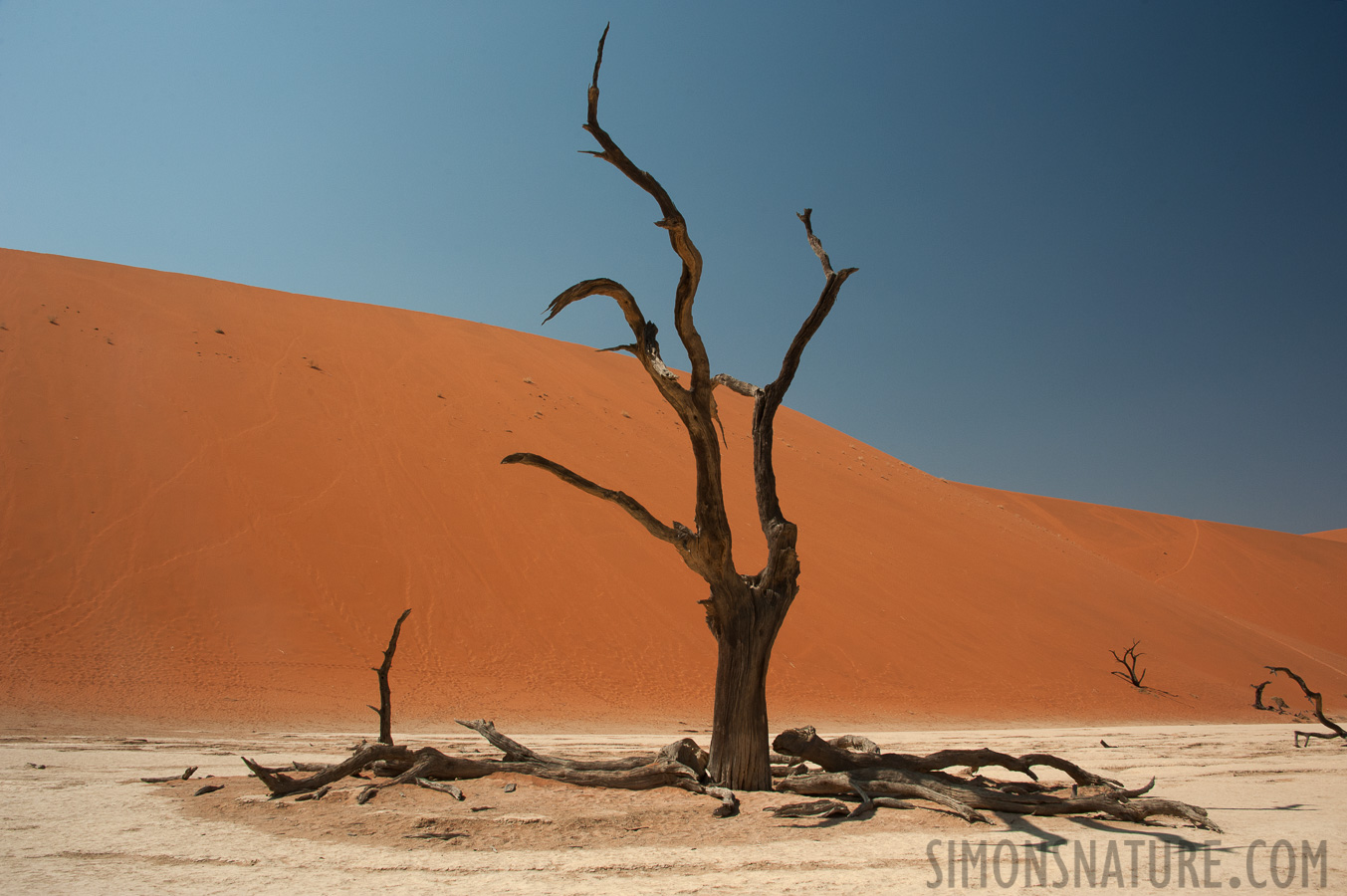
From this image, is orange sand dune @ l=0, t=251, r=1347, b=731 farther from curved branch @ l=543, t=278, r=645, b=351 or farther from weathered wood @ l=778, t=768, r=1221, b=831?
curved branch @ l=543, t=278, r=645, b=351

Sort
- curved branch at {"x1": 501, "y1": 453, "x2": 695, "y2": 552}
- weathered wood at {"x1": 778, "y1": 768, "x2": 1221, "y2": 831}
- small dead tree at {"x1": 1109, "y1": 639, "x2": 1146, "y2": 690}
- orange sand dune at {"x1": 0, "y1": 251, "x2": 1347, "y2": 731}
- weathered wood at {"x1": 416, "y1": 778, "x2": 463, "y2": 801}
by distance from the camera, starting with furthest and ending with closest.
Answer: small dead tree at {"x1": 1109, "y1": 639, "x2": 1146, "y2": 690}, orange sand dune at {"x1": 0, "y1": 251, "x2": 1347, "y2": 731}, curved branch at {"x1": 501, "y1": 453, "x2": 695, "y2": 552}, weathered wood at {"x1": 416, "y1": 778, "x2": 463, "y2": 801}, weathered wood at {"x1": 778, "y1": 768, "x2": 1221, "y2": 831}

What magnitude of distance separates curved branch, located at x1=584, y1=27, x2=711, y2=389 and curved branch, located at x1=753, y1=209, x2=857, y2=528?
1.62 ft

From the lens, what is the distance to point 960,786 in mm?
5160

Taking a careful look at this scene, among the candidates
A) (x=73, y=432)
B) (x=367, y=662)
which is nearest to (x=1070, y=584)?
(x=367, y=662)

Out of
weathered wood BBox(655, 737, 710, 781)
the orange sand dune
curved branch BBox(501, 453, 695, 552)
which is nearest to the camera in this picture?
curved branch BBox(501, 453, 695, 552)

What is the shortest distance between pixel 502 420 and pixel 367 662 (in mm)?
11149

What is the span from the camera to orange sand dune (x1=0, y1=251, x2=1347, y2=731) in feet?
43.5

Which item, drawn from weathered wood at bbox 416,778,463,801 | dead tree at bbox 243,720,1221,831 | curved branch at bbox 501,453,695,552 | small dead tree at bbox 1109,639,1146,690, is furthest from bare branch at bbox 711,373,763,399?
small dead tree at bbox 1109,639,1146,690

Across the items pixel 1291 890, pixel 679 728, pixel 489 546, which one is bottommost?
pixel 679 728

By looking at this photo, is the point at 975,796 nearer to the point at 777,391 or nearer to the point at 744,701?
the point at 744,701

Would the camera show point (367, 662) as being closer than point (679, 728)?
No

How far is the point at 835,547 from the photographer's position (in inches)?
889

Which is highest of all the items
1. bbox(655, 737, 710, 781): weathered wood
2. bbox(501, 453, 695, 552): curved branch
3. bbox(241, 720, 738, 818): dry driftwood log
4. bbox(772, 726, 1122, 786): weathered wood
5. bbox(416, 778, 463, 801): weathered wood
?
bbox(501, 453, 695, 552): curved branch

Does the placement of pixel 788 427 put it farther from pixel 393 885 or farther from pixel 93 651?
pixel 393 885
